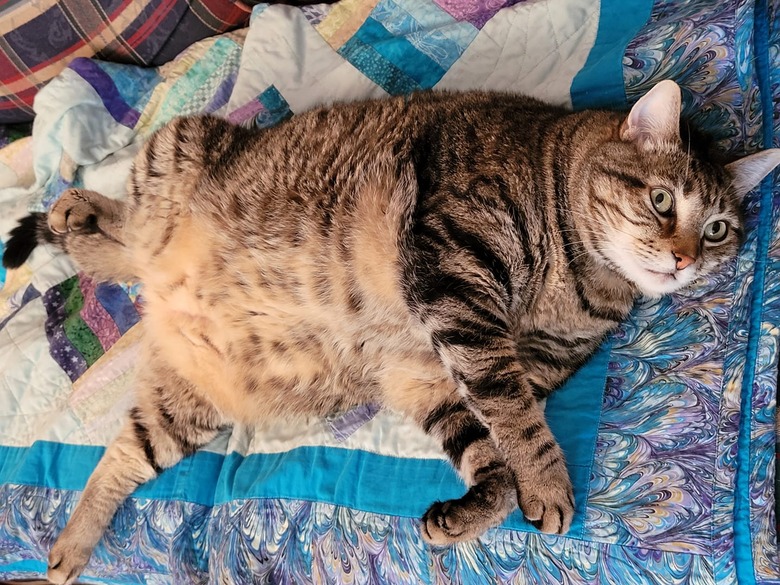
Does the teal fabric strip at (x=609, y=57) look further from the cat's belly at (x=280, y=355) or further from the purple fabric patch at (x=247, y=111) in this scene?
the purple fabric patch at (x=247, y=111)

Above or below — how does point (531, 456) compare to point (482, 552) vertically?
above

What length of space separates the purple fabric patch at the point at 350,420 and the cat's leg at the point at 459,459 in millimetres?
79

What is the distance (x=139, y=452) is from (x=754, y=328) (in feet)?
5.38

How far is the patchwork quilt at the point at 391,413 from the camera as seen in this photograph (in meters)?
1.24

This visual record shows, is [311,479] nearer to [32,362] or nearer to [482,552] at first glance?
[482,552]

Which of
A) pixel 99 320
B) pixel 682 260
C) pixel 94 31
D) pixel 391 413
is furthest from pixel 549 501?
pixel 94 31

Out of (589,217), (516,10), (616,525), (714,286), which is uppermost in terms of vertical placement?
(516,10)

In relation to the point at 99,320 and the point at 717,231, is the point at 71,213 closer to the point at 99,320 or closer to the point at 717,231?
the point at 99,320

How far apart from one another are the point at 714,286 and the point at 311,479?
1.13 metres

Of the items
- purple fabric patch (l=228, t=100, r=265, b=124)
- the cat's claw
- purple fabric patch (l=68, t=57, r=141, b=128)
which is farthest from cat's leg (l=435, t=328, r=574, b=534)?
purple fabric patch (l=68, t=57, r=141, b=128)

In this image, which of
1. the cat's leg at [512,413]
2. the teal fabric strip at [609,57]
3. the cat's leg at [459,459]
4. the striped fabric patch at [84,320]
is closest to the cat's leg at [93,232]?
the striped fabric patch at [84,320]

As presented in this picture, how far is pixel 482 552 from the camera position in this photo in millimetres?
1327

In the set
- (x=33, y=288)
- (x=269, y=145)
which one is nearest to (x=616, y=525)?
(x=269, y=145)

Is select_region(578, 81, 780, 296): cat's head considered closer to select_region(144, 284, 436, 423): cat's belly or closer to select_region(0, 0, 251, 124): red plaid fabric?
select_region(144, 284, 436, 423): cat's belly
